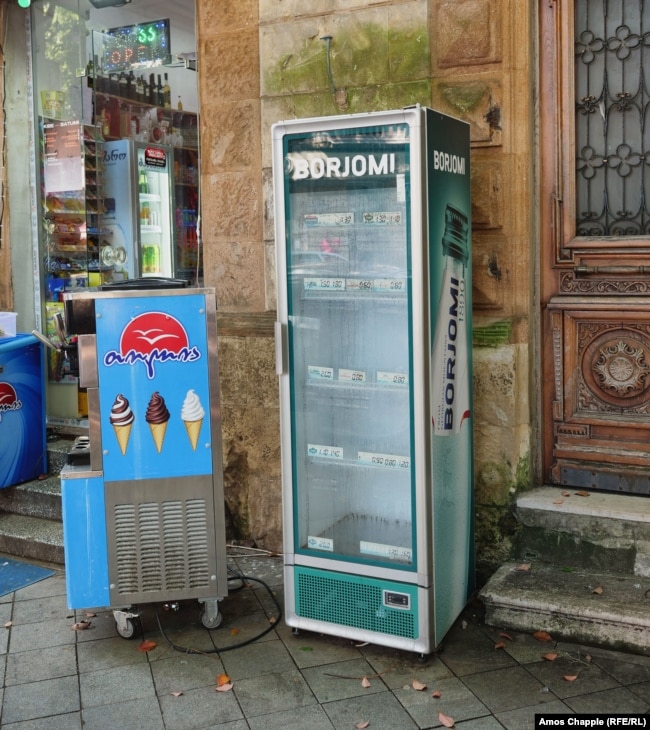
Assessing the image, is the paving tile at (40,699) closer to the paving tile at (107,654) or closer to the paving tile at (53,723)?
the paving tile at (53,723)

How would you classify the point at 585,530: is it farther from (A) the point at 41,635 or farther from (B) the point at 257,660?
(A) the point at 41,635

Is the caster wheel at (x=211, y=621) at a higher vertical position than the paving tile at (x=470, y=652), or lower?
higher

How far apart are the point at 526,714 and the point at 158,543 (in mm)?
1959

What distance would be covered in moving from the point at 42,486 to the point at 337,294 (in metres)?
3.24

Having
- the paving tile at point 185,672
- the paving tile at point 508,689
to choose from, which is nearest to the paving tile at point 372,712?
the paving tile at point 508,689

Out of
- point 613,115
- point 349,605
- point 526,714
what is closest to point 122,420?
point 349,605

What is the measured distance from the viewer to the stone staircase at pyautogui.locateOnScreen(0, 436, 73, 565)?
240 inches

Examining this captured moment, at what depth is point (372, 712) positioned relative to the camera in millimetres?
3955

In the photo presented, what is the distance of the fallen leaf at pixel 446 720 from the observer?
3.81 m

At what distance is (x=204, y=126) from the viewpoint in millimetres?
5898

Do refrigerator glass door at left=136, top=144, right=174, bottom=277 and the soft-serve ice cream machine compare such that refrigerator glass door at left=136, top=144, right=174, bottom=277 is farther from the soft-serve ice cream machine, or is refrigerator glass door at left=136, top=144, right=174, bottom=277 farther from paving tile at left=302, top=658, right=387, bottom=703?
paving tile at left=302, top=658, right=387, bottom=703

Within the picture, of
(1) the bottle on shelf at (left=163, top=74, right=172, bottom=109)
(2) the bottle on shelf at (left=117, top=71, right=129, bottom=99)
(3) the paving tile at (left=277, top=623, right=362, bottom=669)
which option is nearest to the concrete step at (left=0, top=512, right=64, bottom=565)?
(3) the paving tile at (left=277, top=623, right=362, bottom=669)

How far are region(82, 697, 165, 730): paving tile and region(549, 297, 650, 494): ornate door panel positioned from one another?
2.56 metres

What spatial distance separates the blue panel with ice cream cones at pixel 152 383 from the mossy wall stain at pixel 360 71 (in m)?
1.65
